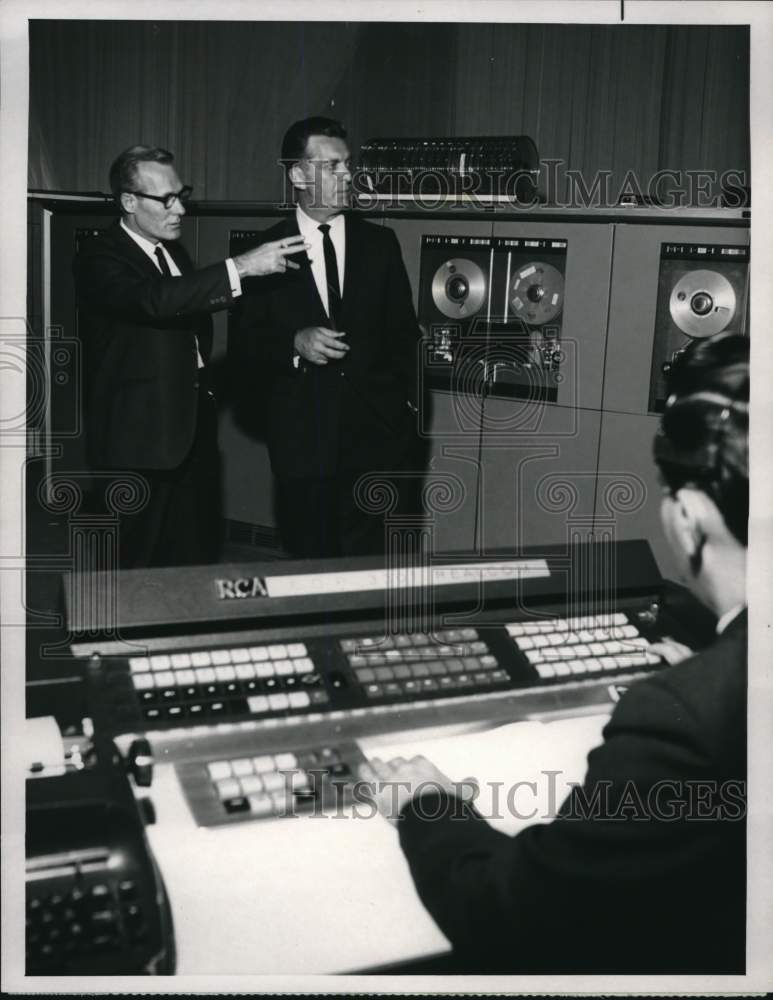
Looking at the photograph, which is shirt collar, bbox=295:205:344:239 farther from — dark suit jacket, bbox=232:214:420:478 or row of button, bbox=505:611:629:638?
row of button, bbox=505:611:629:638

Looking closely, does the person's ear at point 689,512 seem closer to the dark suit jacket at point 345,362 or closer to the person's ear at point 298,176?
the dark suit jacket at point 345,362

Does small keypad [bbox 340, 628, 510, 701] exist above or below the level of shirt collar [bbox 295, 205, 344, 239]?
below

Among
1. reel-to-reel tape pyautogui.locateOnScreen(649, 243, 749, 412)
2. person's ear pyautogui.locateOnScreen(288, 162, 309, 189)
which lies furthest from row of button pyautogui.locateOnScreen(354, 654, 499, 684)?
person's ear pyautogui.locateOnScreen(288, 162, 309, 189)

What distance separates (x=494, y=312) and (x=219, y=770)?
2272 mm

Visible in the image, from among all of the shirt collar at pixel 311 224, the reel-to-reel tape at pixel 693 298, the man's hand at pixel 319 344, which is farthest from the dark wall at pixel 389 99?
the man's hand at pixel 319 344

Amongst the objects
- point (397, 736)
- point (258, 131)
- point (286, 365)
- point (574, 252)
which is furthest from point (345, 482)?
point (397, 736)

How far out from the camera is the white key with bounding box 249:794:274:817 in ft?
3.49

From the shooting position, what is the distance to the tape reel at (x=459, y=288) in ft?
10.3

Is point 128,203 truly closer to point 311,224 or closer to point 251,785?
point 311,224

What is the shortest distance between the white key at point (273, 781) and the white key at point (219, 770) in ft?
0.14

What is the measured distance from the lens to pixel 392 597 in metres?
1.34

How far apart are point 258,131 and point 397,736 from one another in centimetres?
260

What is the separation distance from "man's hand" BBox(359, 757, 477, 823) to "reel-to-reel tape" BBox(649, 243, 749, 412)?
183 cm

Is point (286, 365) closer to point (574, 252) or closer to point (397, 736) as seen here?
point (574, 252)
